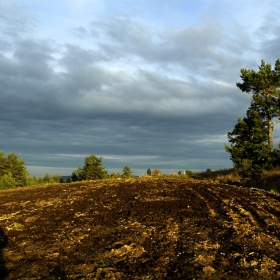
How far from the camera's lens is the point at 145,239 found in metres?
6.52

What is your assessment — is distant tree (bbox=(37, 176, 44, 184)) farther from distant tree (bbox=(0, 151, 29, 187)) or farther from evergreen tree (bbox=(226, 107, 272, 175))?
evergreen tree (bbox=(226, 107, 272, 175))

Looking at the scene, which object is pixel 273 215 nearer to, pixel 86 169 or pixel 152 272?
pixel 152 272

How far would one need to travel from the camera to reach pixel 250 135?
25.9 meters

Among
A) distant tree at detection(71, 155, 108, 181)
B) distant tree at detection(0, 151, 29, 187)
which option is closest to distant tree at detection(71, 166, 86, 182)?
distant tree at detection(71, 155, 108, 181)

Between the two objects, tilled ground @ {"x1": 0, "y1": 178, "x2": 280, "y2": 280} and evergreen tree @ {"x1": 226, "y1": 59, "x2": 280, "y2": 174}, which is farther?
evergreen tree @ {"x1": 226, "y1": 59, "x2": 280, "y2": 174}

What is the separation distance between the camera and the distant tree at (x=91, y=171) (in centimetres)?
3294

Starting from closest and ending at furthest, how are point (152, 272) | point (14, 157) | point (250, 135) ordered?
1. point (152, 272)
2. point (250, 135)
3. point (14, 157)

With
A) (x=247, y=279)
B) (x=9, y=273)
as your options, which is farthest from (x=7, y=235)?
(x=247, y=279)

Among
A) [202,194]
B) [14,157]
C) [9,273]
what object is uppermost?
[14,157]

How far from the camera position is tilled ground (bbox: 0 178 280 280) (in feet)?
16.2

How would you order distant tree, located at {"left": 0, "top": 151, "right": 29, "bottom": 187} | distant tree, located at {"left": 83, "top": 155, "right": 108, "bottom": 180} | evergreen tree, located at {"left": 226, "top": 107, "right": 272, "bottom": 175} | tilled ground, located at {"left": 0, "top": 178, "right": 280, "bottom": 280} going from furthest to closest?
1. distant tree, located at {"left": 0, "top": 151, "right": 29, "bottom": 187}
2. distant tree, located at {"left": 83, "top": 155, "right": 108, "bottom": 180}
3. evergreen tree, located at {"left": 226, "top": 107, "right": 272, "bottom": 175}
4. tilled ground, located at {"left": 0, "top": 178, "right": 280, "bottom": 280}

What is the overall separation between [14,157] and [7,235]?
3623 cm

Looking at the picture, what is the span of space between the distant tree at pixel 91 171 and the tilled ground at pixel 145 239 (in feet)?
70.5

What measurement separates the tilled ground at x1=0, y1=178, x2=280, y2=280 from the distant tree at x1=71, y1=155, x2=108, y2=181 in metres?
21.5
